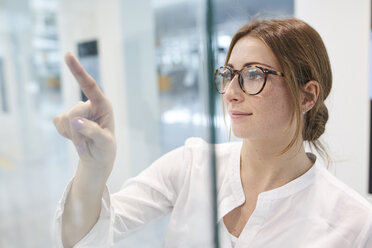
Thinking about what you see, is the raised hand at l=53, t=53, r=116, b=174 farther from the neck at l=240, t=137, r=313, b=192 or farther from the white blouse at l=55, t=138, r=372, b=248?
the neck at l=240, t=137, r=313, b=192

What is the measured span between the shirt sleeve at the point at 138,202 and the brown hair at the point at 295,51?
30cm

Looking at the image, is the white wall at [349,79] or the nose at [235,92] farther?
the white wall at [349,79]

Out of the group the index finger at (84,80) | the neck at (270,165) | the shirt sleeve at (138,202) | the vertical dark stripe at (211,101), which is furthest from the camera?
the neck at (270,165)

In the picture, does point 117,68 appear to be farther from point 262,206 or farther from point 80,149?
point 262,206

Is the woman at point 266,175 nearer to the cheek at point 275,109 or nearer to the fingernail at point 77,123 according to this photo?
the cheek at point 275,109

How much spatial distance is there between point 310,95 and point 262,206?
0.31 metres

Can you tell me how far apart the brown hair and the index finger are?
1.44 ft

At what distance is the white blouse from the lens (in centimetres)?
71

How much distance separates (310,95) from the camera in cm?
81

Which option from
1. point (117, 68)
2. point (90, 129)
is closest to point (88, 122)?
point (90, 129)

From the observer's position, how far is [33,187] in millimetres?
1580

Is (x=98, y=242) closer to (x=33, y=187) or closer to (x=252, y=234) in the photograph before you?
(x=252, y=234)

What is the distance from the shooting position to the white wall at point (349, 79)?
57.7 inches

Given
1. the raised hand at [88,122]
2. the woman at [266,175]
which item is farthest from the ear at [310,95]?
the raised hand at [88,122]
